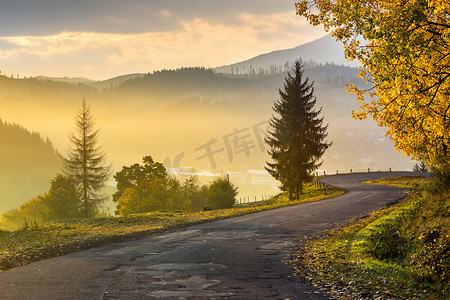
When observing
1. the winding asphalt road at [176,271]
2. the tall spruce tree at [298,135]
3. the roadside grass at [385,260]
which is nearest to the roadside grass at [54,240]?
the winding asphalt road at [176,271]

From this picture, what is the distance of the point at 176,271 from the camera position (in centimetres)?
1102

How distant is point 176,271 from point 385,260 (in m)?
6.41

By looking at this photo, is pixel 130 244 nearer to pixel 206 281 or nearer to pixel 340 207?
pixel 206 281

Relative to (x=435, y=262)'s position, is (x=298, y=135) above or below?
above

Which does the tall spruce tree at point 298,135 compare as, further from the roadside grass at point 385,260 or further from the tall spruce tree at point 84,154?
the tall spruce tree at point 84,154

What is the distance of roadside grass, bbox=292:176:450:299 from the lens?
29.5 ft

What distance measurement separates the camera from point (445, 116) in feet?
42.3

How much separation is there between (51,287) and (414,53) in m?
11.9

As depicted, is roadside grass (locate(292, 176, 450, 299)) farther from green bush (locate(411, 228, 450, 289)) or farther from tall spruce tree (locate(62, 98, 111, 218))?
tall spruce tree (locate(62, 98, 111, 218))

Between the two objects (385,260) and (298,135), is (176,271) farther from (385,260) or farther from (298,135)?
(298,135)

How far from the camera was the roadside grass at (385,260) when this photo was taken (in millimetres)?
8984

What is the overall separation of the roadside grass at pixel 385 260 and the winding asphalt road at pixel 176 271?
0.81 meters

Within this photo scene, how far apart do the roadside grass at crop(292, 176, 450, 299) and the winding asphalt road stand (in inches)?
31.8

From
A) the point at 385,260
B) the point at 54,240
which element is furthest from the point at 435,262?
the point at 54,240
